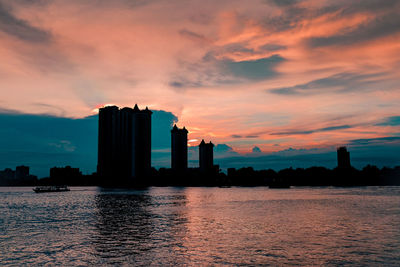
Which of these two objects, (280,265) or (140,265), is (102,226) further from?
(280,265)

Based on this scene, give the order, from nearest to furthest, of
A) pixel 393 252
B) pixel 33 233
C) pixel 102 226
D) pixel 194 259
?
pixel 194 259 → pixel 393 252 → pixel 33 233 → pixel 102 226

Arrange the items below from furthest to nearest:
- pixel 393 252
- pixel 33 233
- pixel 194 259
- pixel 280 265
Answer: pixel 33 233
pixel 393 252
pixel 194 259
pixel 280 265

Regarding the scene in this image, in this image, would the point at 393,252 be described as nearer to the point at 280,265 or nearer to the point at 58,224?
the point at 280,265

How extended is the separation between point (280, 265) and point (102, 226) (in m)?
43.6

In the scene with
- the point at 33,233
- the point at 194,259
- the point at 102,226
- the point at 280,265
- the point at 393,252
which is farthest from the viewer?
the point at 102,226

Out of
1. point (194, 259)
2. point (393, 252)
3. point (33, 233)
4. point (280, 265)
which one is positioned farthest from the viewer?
point (33, 233)

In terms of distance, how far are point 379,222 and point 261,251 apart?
4321 centimetres

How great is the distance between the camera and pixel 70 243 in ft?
167

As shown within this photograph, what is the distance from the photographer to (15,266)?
38125mm

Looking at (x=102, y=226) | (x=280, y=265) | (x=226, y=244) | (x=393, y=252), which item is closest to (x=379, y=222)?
(x=393, y=252)

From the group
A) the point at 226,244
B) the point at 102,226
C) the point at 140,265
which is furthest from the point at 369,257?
the point at 102,226

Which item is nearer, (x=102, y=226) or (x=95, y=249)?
(x=95, y=249)

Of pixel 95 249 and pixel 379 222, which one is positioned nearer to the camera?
pixel 95 249

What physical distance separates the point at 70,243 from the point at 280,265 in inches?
1205
